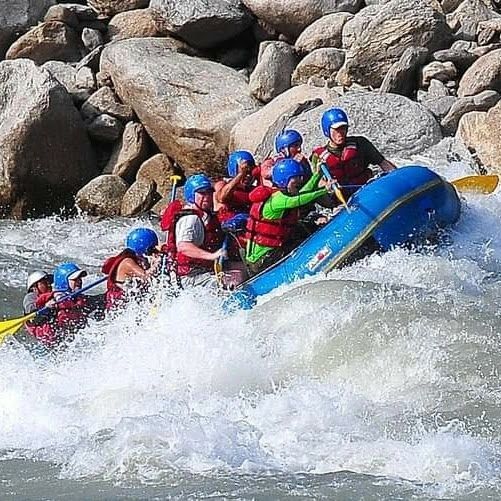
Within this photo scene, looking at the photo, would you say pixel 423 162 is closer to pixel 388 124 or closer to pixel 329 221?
pixel 388 124

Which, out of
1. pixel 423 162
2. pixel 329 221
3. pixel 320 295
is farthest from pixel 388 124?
pixel 320 295

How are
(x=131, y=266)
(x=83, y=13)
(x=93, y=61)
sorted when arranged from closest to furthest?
(x=131, y=266), (x=93, y=61), (x=83, y=13)

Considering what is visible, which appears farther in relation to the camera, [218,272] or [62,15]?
[62,15]

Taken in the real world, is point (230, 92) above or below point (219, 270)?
below

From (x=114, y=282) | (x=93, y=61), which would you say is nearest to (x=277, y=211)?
(x=114, y=282)

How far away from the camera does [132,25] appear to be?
15.1 m

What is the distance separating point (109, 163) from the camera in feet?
43.7

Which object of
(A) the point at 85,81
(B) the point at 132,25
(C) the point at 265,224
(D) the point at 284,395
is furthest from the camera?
(B) the point at 132,25

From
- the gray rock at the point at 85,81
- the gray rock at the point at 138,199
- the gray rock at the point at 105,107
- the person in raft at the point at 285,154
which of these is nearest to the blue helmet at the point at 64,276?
the person in raft at the point at 285,154

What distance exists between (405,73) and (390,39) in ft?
1.66

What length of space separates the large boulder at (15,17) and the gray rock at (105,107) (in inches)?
99.0

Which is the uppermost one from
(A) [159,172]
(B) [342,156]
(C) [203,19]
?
(B) [342,156]

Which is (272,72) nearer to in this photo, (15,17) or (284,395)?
(15,17)

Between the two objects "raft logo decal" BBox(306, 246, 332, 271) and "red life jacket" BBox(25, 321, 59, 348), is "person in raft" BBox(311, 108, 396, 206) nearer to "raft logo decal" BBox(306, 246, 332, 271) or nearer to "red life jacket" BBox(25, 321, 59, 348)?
"raft logo decal" BBox(306, 246, 332, 271)
